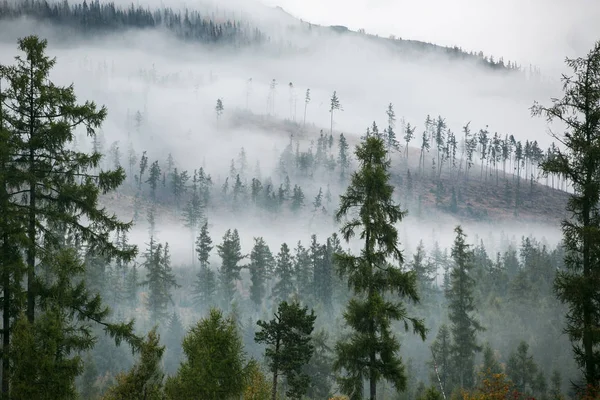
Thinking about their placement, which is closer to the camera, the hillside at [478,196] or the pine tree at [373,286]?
the pine tree at [373,286]

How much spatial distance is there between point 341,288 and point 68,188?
63.7 meters

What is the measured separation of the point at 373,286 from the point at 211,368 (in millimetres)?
6959

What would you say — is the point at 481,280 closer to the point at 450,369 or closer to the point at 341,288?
the point at 341,288

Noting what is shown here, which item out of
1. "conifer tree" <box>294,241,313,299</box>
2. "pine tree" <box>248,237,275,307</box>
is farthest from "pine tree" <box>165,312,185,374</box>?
"conifer tree" <box>294,241,313,299</box>

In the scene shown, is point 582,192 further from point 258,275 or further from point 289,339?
point 258,275

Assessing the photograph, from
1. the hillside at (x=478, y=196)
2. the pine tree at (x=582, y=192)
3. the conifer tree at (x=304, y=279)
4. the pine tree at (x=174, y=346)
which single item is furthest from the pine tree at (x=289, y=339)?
the hillside at (x=478, y=196)

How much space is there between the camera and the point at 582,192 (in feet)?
46.1

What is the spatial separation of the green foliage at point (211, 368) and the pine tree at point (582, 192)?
11966 millimetres

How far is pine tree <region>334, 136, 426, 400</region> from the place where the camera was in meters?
15.6

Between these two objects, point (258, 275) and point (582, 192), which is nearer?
point (582, 192)

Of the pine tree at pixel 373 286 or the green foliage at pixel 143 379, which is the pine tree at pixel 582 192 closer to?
the pine tree at pixel 373 286

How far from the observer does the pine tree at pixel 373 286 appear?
15.6 m

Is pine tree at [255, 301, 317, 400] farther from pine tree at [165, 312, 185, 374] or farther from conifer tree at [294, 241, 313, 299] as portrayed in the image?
conifer tree at [294, 241, 313, 299]

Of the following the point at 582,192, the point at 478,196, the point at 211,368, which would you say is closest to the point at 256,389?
the point at 211,368
